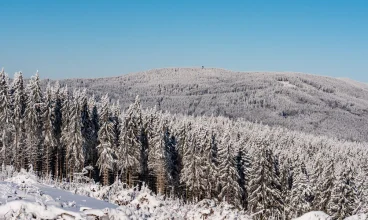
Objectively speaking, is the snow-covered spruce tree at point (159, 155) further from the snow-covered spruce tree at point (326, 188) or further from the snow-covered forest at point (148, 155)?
the snow-covered spruce tree at point (326, 188)

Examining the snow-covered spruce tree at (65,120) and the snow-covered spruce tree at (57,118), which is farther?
the snow-covered spruce tree at (57,118)

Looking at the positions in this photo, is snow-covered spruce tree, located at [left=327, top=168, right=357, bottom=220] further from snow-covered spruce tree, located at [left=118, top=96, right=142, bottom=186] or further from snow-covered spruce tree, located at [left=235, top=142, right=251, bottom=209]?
snow-covered spruce tree, located at [left=118, top=96, right=142, bottom=186]

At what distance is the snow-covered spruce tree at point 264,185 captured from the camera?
50906 millimetres

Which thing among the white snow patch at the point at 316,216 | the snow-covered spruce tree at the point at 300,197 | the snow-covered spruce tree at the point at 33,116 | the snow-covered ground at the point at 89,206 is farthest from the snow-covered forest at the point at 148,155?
the white snow patch at the point at 316,216

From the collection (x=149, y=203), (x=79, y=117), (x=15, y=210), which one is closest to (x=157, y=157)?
(x=79, y=117)

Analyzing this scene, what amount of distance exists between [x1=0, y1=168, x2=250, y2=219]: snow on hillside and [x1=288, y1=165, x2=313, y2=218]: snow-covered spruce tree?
146ft

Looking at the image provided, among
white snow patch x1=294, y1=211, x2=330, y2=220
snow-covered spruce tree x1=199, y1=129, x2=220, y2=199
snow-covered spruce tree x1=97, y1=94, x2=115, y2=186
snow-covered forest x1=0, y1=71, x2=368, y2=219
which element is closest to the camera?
white snow patch x1=294, y1=211, x2=330, y2=220

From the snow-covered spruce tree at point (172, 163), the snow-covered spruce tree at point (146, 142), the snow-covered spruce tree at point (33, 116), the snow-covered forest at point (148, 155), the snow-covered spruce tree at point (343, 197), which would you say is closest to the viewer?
the snow-covered spruce tree at point (33, 116)

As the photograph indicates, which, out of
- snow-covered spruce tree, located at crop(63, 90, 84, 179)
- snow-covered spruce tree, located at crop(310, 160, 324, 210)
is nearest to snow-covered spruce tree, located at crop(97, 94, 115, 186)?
snow-covered spruce tree, located at crop(63, 90, 84, 179)

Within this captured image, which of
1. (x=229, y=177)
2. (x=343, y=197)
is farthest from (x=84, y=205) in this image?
(x=343, y=197)

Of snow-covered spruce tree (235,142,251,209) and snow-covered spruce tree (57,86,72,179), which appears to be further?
snow-covered spruce tree (235,142,251,209)

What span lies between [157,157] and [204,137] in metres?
8.22

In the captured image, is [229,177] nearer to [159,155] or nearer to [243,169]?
[243,169]

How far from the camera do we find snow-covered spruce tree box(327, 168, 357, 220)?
4832cm
